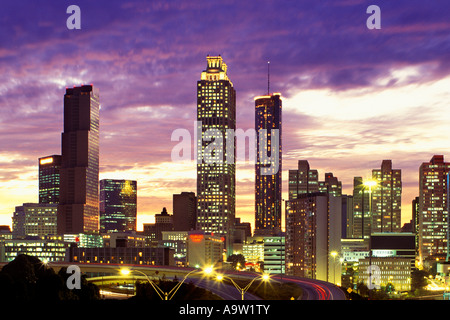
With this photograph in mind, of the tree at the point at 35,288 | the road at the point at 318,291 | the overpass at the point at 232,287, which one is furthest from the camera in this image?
the overpass at the point at 232,287

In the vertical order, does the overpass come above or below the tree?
below

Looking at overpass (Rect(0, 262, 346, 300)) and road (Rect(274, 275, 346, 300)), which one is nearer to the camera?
road (Rect(274, 275, 346, 300))

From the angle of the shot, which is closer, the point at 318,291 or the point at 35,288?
the point at 35,288

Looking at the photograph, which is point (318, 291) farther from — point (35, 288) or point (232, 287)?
point (35, 288)

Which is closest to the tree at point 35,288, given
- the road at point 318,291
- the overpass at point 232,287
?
the overpass at point 232,287

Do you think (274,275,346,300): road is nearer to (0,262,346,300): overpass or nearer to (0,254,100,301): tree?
(0,262,346,300): overpass

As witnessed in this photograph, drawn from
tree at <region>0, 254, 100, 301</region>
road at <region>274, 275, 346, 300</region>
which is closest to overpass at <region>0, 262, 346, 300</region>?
road at <region>274, 275, 346, 300</region>

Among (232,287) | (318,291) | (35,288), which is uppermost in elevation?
(35,288)

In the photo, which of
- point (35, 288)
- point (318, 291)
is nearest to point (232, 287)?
point (318, 291)

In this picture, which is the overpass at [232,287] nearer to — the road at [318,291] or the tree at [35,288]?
the road at [318,291]

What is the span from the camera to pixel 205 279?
18050cm

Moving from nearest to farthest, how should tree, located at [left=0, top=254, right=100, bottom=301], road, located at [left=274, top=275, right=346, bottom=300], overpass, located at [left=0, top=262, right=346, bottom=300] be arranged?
tree, located at [left=0, top=254, right=100, bottom=301]
road, located at [left=274, top=275, right=346, bottom=300]
overpass, located at [left=0, top=262, right=346, bottom=300]
